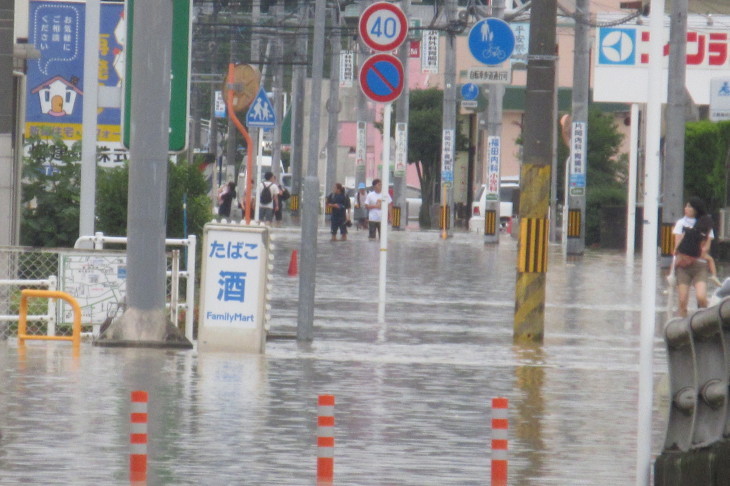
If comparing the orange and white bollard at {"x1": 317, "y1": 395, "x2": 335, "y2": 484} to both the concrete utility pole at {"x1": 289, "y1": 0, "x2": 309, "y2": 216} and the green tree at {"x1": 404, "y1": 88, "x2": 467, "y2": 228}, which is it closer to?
the green tree at {"x1": 404, "y1": 88, "x2": 467, "y2": 228}

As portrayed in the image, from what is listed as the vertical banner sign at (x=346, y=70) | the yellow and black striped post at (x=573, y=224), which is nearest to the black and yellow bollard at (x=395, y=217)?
the vertical banner sign at (x=346, y=70)

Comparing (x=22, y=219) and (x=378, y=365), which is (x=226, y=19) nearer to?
(x=22, y=219)

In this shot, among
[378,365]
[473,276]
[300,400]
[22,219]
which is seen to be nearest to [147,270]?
[378,365]

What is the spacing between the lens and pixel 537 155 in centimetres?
1758

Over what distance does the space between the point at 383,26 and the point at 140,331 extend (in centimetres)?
596

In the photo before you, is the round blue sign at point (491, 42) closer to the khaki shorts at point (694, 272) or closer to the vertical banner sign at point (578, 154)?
the khaki shorts at point (694, 272)

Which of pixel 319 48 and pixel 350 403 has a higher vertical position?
pixel 319 48

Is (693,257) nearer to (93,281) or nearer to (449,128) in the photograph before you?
(93,281)

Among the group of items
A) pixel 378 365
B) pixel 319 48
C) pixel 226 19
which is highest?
pixel 226 19

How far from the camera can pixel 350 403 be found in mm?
12375

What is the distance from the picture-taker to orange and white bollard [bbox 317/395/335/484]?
838 cm

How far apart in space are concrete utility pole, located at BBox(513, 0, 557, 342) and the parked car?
35.9 meters

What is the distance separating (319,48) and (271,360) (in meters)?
3.68

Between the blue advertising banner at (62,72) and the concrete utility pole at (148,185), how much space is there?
5623mm
